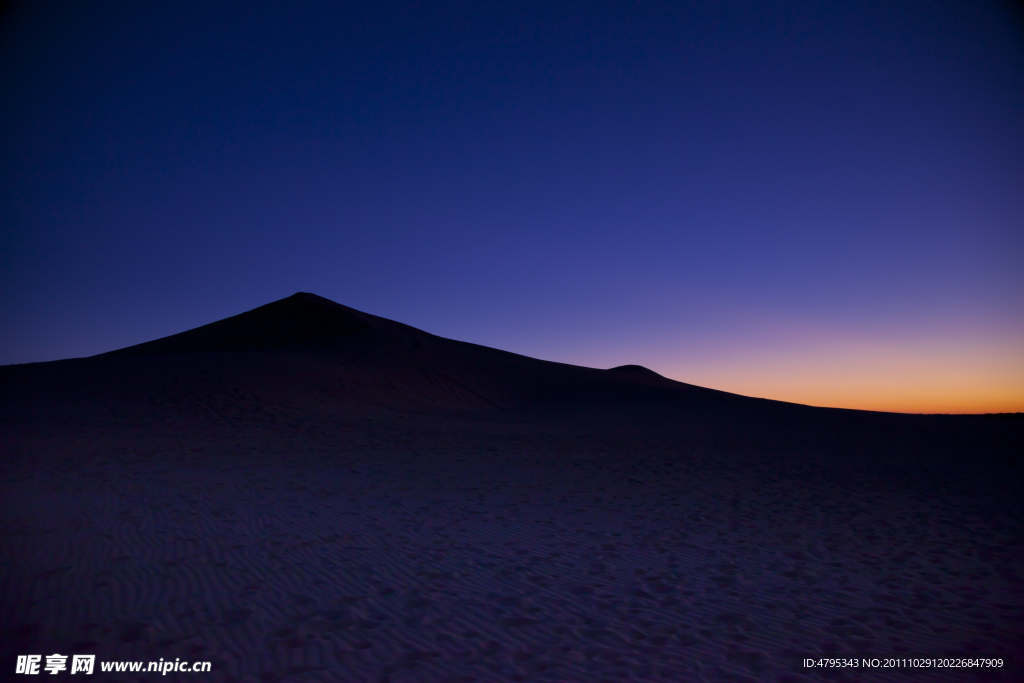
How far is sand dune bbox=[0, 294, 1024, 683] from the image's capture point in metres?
4.12

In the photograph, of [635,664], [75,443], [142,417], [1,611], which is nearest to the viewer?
[635,664]

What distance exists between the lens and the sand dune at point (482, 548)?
13.5ft

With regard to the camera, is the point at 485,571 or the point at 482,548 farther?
the point at 482,548

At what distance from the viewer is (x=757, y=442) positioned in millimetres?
16922

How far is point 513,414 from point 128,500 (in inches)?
722

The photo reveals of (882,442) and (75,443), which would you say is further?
(882,442)

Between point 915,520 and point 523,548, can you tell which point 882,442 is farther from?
point 523,548

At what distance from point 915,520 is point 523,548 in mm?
6550

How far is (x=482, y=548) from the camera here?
21.6ft

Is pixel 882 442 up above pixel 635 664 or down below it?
above

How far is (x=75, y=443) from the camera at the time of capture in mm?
12039

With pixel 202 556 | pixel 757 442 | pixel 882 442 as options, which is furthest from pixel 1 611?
pixel 882 442

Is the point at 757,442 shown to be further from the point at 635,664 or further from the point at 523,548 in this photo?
the point at 635,664

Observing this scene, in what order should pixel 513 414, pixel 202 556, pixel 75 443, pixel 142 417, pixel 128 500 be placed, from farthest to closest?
pixel 513 414 → pixel 142 417 → pixel 75 443 → pixel 128 500 → pixel 202 556
